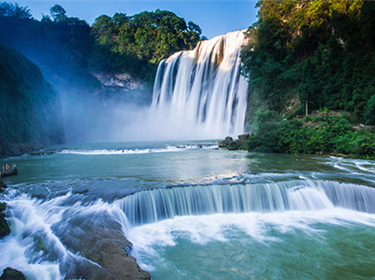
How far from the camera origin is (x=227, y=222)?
228 inches

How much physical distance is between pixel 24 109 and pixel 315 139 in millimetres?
22249

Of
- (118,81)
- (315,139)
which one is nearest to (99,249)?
(315,139)

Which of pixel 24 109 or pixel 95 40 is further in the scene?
pixel 95 40

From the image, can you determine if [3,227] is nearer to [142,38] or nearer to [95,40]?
[142,38]

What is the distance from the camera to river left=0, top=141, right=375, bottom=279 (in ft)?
12.8

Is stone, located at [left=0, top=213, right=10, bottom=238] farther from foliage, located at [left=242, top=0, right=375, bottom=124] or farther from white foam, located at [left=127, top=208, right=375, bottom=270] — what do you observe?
foliage, located at [left=242, top=0, right=375, bottom=124]

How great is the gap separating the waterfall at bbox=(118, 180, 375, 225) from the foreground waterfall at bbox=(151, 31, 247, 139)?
20.2 metres

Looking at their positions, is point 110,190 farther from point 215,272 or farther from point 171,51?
point 171,51

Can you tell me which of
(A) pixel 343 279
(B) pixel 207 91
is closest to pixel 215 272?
(A) pixel 343 279

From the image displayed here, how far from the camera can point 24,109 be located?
1902cm

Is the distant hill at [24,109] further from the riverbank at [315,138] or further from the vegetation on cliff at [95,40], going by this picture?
the vegetation on cliff at [95,40]

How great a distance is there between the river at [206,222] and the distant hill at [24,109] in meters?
10.8

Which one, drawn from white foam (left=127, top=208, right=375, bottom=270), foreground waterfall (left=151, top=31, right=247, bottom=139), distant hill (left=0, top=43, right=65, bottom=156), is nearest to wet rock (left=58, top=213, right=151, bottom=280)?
white foam (left=127, top=208, right=375, bottom=270)

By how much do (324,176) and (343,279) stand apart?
4782 millimetres
